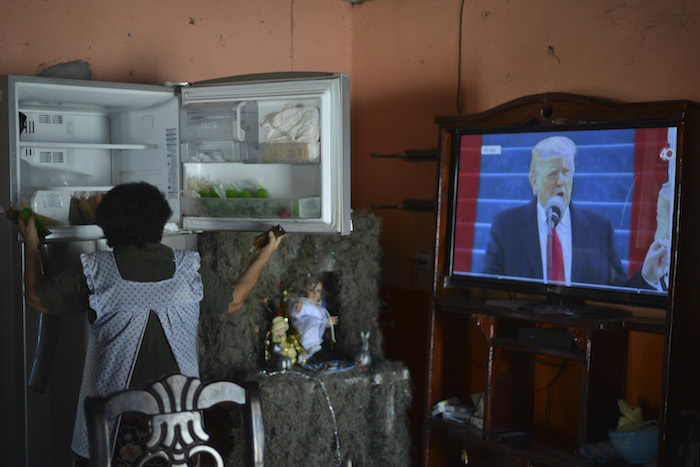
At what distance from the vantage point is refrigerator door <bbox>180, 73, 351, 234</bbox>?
8.71ft

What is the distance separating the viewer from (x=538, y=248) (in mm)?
2846

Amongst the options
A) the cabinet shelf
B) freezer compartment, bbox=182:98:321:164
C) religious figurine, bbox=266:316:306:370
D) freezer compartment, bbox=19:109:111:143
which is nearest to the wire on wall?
freezer compartment, bbox=182:98:321:164

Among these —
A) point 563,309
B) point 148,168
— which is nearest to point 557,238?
point 563,309

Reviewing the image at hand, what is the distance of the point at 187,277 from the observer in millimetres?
2332

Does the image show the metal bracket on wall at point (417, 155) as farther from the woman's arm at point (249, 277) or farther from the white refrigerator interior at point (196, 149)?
the woman's arm at point (249, 277)

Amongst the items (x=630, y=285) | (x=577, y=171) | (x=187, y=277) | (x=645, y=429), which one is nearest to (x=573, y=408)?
(x=645, y=429)

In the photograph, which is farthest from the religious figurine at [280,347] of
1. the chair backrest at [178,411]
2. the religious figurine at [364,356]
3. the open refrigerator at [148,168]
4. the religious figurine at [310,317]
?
the chair backrest at [178,411]

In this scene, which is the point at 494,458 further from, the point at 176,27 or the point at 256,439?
the point at 176,27

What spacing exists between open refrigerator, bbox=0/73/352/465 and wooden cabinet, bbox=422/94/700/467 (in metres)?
0.62

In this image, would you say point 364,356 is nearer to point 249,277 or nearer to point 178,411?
point 249,277

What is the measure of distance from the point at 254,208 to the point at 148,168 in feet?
1.77

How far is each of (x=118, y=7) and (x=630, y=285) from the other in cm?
231

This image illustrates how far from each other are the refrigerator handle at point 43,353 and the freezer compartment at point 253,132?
688 mm

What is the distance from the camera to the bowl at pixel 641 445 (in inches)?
100
